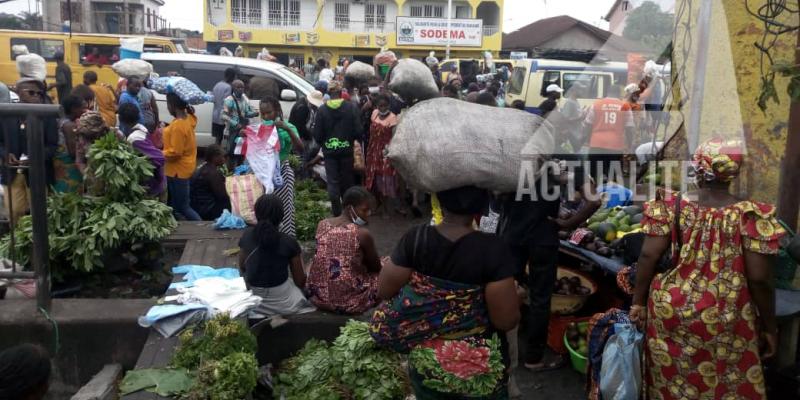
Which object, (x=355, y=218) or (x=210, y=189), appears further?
(x=210, y=189)

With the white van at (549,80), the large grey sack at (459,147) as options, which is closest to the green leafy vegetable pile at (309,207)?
the large grey sack at (459,147)

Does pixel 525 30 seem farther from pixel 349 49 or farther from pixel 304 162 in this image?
pixel 304 162

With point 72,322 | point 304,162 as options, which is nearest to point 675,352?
point 72,322

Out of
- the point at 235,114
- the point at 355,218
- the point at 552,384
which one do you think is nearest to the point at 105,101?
the point at 235,114

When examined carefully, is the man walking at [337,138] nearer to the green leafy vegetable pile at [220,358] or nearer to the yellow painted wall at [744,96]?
the green leafy vegetable pile at [220,358]

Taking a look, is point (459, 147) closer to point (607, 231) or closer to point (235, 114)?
point (607, 231)

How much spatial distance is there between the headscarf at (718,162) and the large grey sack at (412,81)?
4.23 m

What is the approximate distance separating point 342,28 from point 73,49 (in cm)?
2322

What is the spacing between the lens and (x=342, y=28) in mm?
37719

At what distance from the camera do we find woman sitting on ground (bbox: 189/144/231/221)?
7.06 m

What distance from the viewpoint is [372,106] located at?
8648mm

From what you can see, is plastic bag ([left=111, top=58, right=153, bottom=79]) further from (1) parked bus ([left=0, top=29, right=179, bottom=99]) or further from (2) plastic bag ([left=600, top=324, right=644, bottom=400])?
(2) plastic bag ([left=600, top=324, right=644, bottom=400])

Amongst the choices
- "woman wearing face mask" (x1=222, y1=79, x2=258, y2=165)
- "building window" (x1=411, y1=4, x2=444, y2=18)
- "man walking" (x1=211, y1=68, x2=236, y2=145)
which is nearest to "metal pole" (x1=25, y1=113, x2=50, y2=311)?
"woman wearing face mask" (x1=222, y1=79, x2=258, y2=165)

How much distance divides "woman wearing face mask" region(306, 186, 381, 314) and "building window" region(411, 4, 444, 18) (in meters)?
36.0
